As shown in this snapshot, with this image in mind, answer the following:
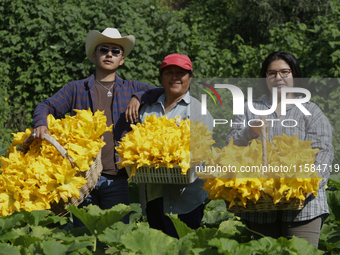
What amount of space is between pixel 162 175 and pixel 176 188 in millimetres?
368

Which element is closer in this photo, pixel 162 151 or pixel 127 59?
pixel 162 151

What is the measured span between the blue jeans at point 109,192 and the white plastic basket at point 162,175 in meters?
0.55

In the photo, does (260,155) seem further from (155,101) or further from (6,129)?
(6,129)

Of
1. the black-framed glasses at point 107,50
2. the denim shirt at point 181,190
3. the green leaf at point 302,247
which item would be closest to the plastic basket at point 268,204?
the green leaf at point 302,247

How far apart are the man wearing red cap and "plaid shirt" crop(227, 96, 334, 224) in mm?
399

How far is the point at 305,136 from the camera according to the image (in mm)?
2287

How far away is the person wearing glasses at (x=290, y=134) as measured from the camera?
218 centimetres

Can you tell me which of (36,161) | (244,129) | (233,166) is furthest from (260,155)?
(36,161)

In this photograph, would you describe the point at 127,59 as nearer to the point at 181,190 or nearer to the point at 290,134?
the point at 181,190

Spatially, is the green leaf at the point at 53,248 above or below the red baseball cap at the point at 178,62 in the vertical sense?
below

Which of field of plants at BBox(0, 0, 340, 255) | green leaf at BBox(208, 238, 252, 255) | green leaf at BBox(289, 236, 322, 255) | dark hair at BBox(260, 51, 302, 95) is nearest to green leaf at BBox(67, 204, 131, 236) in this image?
green leaf at BBox(208, 238, 252, 255)

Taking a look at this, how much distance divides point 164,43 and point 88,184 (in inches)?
193

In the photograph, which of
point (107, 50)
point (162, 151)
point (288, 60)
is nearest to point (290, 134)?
point (288, 60)

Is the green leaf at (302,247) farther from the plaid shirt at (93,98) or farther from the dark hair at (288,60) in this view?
the plaid shirt at (93,98)
